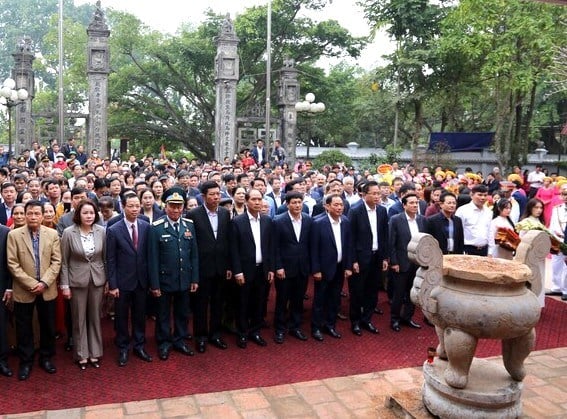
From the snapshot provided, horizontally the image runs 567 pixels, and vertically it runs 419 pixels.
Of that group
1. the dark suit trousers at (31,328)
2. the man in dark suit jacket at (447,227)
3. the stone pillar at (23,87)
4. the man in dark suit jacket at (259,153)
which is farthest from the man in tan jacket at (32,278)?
the stone pillar at (23,87)

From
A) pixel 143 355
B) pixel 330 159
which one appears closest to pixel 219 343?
pixel 143 355

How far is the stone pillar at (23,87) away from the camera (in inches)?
620

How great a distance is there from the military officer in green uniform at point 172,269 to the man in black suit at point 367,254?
1694 millimetres

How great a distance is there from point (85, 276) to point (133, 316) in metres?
0.59

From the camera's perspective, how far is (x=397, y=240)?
223 inches

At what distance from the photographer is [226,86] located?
50.8 feet

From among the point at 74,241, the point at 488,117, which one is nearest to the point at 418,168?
the point at 488,117

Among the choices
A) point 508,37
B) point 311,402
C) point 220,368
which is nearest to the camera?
point 311,402

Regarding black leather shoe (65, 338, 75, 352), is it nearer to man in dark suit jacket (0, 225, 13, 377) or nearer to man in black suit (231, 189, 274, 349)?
man in dark suit jacket (0, 225, 13, 377)

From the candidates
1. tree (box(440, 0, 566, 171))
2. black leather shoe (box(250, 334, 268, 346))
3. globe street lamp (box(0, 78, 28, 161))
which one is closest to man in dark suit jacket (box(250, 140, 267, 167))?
tree (box(440, 0, 566, 171))

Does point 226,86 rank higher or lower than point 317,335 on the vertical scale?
higher

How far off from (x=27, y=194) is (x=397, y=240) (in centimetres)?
399

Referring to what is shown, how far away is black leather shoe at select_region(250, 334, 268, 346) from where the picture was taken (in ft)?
16.9

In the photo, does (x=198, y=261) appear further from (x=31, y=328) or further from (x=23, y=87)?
(x=23, y=87)
